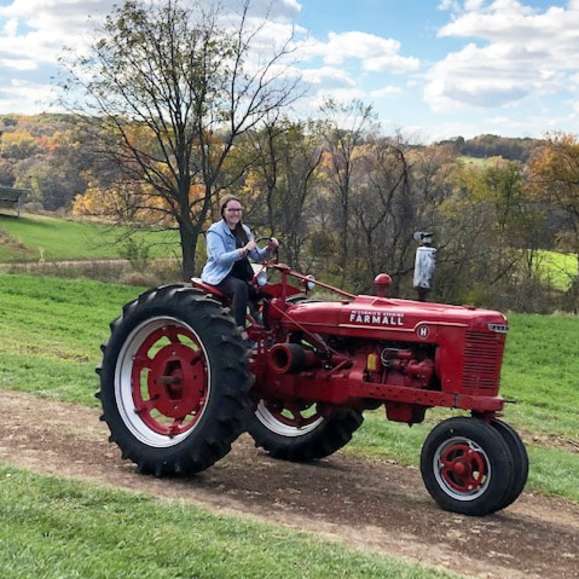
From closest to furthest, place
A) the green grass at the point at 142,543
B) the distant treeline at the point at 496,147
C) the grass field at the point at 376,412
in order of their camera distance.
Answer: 1. the green grass at the point at 142,543
2. the grass field at the point at 376,412
3. the distant treeline at the point at 496,147

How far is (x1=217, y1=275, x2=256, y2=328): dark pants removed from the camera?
6.73 meters

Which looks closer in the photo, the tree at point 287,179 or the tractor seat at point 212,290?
the tractor seat at point 212,290

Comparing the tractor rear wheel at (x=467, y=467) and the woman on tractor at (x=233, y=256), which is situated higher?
the woman on tractor at (x=233, y=256)

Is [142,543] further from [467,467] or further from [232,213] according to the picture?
[232,213]

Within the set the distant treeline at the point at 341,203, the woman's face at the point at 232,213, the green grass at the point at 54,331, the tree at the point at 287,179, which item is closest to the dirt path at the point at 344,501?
the green grass at the point at 54,331

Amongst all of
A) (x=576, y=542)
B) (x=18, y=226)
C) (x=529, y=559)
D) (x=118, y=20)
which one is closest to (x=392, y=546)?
(x=529, y=559)

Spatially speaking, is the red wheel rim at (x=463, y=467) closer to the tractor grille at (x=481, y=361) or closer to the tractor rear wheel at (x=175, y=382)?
the tractor grille at (x=481, y=361)

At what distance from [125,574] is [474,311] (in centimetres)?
321

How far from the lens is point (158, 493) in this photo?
592cm

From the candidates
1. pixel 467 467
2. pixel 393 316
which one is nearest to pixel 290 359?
pixel 393 316

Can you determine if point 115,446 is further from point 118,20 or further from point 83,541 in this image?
point 118,20

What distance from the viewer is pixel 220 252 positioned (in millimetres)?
6801

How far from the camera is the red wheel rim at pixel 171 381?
21.9 feet

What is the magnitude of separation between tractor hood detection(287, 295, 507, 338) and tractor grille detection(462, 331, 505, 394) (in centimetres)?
7
